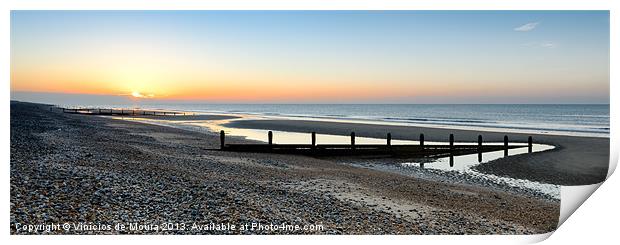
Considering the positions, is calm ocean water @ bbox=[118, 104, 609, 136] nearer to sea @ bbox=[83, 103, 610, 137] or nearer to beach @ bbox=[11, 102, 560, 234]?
sea @ bbox=[83, 103, 610, 137]

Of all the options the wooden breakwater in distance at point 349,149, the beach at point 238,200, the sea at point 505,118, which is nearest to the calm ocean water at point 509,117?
the sea at point 505,118

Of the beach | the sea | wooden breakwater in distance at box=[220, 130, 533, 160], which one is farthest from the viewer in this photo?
the sea

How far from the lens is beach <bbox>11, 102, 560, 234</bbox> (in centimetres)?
752

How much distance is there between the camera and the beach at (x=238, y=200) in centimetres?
752

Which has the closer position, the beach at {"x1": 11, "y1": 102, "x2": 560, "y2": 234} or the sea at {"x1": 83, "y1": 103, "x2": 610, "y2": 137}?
the beach at {"x1": 11, "y1": 102, "x2": 560, "y2": 234}

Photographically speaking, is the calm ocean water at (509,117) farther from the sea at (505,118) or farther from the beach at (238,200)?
the beach at (238,200)

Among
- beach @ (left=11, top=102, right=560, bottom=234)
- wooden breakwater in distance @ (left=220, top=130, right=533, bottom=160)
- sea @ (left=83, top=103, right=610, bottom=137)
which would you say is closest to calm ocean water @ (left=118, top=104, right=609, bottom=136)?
sea @ (left=83, top=103, right=610, bottom=137)

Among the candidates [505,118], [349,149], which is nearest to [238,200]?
[349,149]

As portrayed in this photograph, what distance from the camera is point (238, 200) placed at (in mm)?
8539

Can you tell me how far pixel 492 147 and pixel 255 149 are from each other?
12.0 m

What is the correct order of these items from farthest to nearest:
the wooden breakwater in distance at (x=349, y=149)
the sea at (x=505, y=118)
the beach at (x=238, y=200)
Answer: the sea at (x=505, y=118), the wooden breakwater in distance at (x=349, y=149), the beach at (x=238, y=200)

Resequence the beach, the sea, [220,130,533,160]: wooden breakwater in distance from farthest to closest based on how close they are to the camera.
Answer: the sea → [220,130,533,160]: wooden breakwater in distance → the beach

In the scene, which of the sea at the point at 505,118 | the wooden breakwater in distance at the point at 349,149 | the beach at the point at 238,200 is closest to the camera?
the beach at the point at 238,200

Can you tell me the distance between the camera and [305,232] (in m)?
7.86
